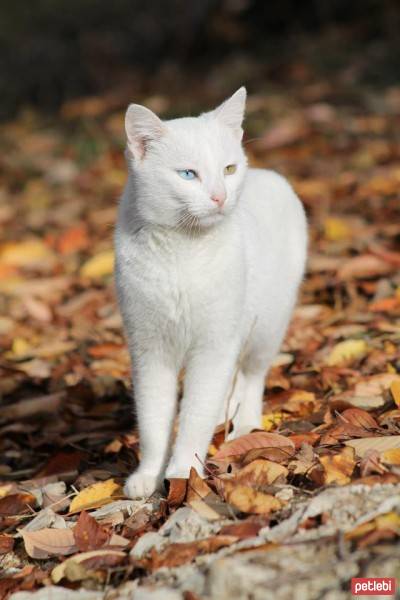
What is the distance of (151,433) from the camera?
348 cm

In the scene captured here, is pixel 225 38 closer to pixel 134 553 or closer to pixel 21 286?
pixel 21 286

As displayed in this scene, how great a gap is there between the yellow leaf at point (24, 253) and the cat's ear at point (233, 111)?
348cm

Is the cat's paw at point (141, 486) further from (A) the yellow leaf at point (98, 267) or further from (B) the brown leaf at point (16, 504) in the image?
(A) the yellow leaf at point (98, 267)

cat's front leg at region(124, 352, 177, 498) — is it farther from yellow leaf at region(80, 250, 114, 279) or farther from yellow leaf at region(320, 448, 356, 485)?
yellow leaf at region(80, 250, 114, 279)

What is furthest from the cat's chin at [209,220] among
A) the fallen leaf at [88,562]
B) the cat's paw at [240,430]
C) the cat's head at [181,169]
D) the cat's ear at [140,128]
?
the fallen leaf at [88,562]

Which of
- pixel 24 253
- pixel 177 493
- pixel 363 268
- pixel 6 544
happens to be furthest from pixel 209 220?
pixel 24 253

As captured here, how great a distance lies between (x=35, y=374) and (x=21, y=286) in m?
1.32

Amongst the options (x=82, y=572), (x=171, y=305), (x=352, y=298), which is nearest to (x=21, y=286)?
(x=352, y=298)

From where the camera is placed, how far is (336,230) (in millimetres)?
6117

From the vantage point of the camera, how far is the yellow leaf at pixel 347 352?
452cm

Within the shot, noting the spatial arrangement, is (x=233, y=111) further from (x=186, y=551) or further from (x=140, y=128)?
(x=186, y=551)

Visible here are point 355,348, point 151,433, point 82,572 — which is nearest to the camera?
point 82,572

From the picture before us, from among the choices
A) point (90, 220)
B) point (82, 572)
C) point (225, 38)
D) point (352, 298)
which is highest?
point (225, 38)

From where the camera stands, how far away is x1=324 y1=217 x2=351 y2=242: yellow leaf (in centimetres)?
605
